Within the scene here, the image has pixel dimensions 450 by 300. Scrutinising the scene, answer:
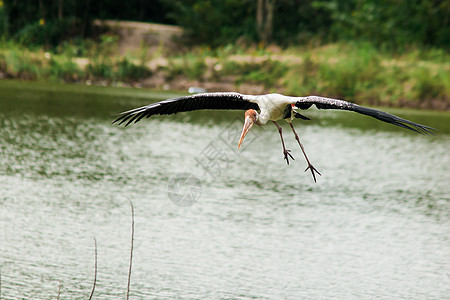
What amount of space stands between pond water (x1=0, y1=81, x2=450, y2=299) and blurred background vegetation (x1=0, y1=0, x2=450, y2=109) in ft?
17.9

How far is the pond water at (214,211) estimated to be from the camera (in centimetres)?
1117

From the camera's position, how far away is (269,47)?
115 feet

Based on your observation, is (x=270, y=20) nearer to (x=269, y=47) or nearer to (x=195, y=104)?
(x=269, y=47)

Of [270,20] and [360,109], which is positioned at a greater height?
[270,20]

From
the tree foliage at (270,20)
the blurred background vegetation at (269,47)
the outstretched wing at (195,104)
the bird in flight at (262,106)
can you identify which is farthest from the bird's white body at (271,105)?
the tree foliage at (270,20)

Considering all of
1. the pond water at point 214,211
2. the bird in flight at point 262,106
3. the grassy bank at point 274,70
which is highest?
the bird in flight at point 262,106

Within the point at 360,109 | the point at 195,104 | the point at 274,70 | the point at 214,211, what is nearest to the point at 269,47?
the point at 274,70

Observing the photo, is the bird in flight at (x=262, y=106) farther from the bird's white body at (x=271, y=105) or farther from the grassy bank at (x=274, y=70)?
the grassy bank at (x=274, y=70)

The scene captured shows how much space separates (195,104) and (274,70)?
80.6 ft

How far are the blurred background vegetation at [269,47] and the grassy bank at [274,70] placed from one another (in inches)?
1.8

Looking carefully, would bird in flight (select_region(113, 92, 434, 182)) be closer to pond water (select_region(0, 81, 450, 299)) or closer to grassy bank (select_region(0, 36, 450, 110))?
pond water (select_region(0, 81, 450, 299))

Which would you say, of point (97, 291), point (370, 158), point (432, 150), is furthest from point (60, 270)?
point (432, 150)

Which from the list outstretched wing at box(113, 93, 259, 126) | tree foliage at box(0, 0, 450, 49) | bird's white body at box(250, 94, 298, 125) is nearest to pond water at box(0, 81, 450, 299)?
outstretched wing at box(113, 93, 259, 126)

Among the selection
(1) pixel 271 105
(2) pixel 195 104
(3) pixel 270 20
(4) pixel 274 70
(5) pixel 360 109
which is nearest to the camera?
(5) pixel 360 109
